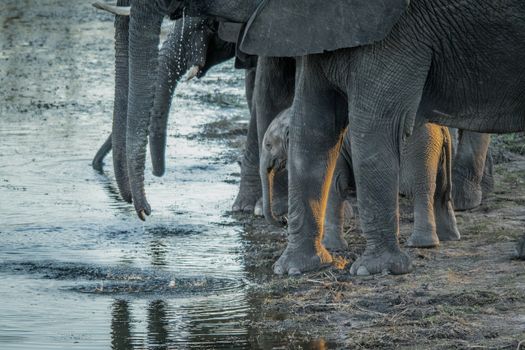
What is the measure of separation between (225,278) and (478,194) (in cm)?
295

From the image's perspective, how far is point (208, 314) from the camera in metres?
8.63

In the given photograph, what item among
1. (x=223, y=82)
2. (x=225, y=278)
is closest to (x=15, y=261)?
(x=225, y=278)

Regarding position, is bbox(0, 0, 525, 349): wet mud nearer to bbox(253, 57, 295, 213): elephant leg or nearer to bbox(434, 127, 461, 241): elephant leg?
bbox(434, 127, 461, 241): elephant leg

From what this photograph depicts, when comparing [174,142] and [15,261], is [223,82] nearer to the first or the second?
[174,142]

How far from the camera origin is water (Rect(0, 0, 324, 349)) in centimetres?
840

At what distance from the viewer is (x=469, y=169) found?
1204 centimetres

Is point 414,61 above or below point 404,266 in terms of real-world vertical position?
above

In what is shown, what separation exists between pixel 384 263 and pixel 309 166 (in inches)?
30.4

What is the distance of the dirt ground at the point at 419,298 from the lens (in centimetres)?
791

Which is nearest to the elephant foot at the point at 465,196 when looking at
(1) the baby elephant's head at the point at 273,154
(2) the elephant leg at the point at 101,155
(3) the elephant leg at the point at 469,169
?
(3) the elephant leg at the point at 469,169

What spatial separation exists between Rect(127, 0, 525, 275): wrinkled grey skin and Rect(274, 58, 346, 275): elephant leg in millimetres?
10

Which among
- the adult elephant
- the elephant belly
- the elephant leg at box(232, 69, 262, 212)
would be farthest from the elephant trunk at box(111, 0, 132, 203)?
the elephant leg at box(232, 69, 262, 212)

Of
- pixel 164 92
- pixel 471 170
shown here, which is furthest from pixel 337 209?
pixel 164 92

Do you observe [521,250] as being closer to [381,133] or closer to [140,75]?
[381,133]
